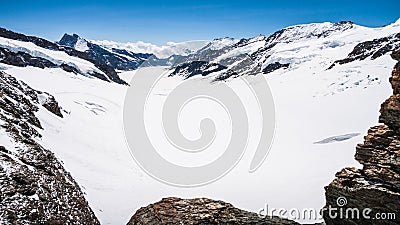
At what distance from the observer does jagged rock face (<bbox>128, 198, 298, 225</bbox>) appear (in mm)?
8523

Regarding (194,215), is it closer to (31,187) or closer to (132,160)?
(31,187)

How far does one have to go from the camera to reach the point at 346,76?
167ft

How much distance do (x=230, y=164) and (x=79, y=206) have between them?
42.7 feet

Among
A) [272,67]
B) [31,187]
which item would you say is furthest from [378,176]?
[272,67]

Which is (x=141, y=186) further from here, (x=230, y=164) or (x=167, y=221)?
(x=167, y=221)

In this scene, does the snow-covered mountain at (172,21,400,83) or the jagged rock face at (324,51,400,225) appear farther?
the snow-covered mountain at (172,21,400,83)

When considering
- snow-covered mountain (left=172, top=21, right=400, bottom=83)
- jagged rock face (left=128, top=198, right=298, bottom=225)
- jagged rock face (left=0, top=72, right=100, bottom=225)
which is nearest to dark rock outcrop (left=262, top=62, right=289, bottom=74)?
snow-covered mountain (left=172, top=21, right=400, bottom=83)

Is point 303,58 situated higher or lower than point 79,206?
higher

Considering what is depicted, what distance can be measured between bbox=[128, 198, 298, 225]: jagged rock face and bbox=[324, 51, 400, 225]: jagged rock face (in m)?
2.09

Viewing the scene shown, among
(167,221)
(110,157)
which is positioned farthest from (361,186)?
(110,157)

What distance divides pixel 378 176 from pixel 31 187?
11180 millimetres

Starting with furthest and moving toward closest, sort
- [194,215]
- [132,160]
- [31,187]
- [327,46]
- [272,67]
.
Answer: [272,67], [327,46], [132,160], [31,187], [194,215]

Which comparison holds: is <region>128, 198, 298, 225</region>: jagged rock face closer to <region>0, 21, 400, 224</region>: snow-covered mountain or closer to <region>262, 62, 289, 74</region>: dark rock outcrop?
<region>0, 21, 400, 224</region>: snow-covered mountain

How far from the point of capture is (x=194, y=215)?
8.65 m
